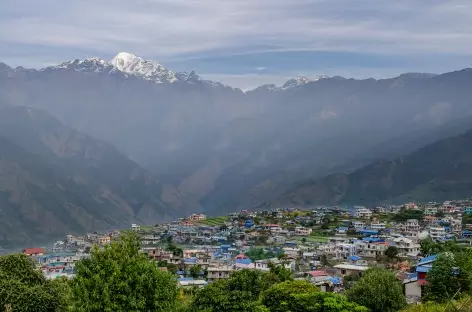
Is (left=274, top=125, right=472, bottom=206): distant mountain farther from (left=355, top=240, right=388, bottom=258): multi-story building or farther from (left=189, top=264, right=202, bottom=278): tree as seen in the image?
(left=189, top=264, right=202, bottom=278): tree

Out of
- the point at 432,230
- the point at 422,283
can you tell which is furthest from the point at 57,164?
the point at 422,283

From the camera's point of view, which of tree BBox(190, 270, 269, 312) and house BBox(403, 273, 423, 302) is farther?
house BBox(403, 273, 423, 302)

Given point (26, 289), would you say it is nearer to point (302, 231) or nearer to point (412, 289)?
point (412, 289)

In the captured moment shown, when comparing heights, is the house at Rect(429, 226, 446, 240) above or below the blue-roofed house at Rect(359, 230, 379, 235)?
A: above

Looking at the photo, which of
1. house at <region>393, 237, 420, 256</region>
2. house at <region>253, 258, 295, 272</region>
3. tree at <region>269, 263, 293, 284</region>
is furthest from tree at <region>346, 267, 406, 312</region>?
house at <region>393, 237, 420, 256</region>

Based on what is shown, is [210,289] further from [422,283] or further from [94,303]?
[422,283]

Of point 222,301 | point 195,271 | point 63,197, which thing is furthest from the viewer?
point 63,197

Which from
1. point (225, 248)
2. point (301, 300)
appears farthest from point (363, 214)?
point (301, 300)
